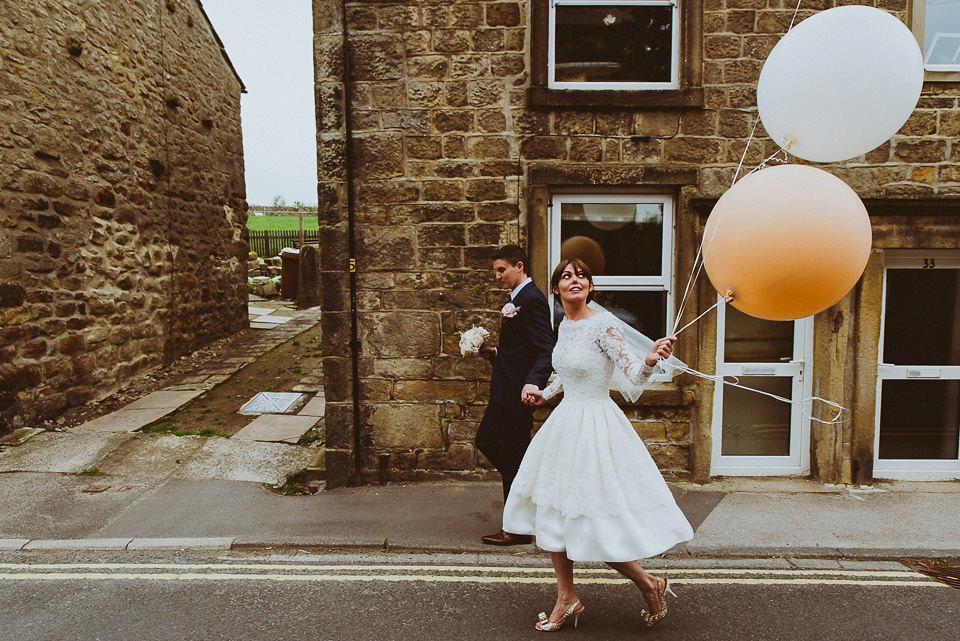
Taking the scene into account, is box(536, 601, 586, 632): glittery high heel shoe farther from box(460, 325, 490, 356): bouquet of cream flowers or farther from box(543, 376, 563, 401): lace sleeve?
box(460, 325, 490, 356): bouquet of cream flowers

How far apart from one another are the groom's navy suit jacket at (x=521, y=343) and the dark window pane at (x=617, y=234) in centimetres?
175

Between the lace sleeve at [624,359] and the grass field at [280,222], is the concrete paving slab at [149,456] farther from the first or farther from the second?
the grass field at [280,222]

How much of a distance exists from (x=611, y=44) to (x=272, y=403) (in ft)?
19.4

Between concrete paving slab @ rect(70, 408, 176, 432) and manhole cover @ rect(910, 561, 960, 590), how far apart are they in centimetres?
744

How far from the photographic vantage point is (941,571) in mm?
4355

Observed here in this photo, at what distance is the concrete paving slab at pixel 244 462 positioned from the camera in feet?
19.9

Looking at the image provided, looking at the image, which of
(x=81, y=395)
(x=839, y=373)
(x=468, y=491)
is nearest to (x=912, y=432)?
(x=839, y=373)

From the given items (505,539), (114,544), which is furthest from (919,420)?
(114,544)

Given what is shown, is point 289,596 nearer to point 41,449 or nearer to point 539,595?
point 539,595

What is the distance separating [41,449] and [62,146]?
3478 mm

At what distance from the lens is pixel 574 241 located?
604cm

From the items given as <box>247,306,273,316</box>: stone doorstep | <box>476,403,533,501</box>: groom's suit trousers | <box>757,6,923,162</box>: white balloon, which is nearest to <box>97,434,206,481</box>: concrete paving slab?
<box>476,403,533,501</box>: groom's suit trousers

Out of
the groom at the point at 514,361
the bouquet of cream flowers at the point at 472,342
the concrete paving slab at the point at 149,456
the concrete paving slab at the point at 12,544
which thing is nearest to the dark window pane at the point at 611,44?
the groom at the point at 514,361

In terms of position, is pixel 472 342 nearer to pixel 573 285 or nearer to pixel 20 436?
pixel 573 285
